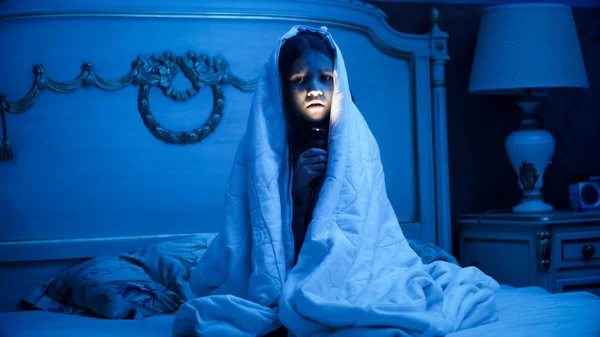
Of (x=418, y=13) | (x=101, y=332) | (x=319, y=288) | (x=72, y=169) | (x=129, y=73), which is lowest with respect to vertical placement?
(x=101, y=332)

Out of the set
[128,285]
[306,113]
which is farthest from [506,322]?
[128,285]

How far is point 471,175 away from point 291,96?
1.74 m

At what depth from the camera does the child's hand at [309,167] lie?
1614mm

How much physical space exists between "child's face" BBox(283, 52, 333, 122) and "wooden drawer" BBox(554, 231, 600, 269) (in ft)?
4.61

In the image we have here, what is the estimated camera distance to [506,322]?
1.57 metres

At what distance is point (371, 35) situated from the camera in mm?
2881

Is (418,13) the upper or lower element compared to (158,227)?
upper

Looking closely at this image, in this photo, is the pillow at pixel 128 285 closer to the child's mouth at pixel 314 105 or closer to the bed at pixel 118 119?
the bed at pixel 118 119

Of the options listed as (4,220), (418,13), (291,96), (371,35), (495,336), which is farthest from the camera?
(418,13)

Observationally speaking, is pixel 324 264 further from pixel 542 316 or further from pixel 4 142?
pixel 4 142

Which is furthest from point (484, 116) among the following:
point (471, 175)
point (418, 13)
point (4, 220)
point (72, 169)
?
point (4, 220)

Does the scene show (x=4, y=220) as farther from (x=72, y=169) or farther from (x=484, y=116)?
(x=484, y=116)

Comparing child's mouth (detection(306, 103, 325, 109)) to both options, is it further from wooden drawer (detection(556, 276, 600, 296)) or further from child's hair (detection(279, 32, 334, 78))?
wooden drawer (detection(556, 276, 600, 296))

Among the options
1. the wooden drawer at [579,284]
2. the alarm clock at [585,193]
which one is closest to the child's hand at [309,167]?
the wooden drawer at [579,284]
